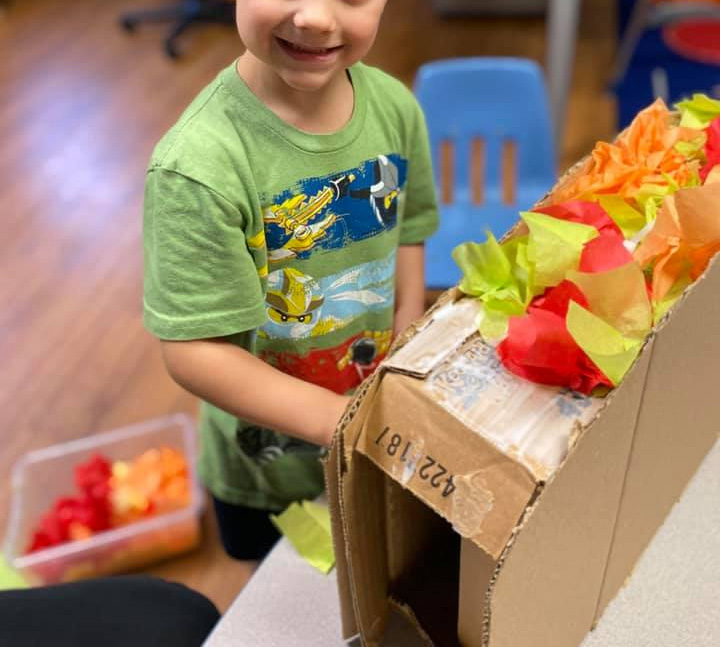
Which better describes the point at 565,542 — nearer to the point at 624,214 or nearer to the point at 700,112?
the point at 624,214

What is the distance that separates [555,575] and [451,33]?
3.04 m

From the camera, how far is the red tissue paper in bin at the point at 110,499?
143cm

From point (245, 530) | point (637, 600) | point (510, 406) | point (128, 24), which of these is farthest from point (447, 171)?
point (128, 24)

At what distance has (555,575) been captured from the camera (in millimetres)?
497

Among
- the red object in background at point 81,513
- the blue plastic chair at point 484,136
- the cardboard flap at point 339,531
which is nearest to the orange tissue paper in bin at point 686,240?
the cardboard flap at point 339,531

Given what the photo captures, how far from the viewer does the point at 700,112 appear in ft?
2.22

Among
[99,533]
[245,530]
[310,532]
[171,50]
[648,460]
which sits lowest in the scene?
[99,533]

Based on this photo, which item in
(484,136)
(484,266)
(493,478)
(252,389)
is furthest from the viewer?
(484,136)

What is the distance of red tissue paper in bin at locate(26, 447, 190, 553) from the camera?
1433 millimetres

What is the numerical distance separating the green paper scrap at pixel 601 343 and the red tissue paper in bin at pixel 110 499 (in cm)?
117

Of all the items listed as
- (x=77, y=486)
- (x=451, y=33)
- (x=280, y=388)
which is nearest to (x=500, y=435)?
(x=280, y=388)

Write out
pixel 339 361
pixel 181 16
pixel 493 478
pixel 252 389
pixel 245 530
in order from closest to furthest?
pixel 493 478
pixel 252 389
pixel 339 361
pixel 245 530
pixel 181 16

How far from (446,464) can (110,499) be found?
1.17 meters

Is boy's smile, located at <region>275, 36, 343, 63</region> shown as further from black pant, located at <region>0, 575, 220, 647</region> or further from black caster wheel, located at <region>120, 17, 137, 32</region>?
black caster wheel, located at <region>120, 17, 137, 32</region>
